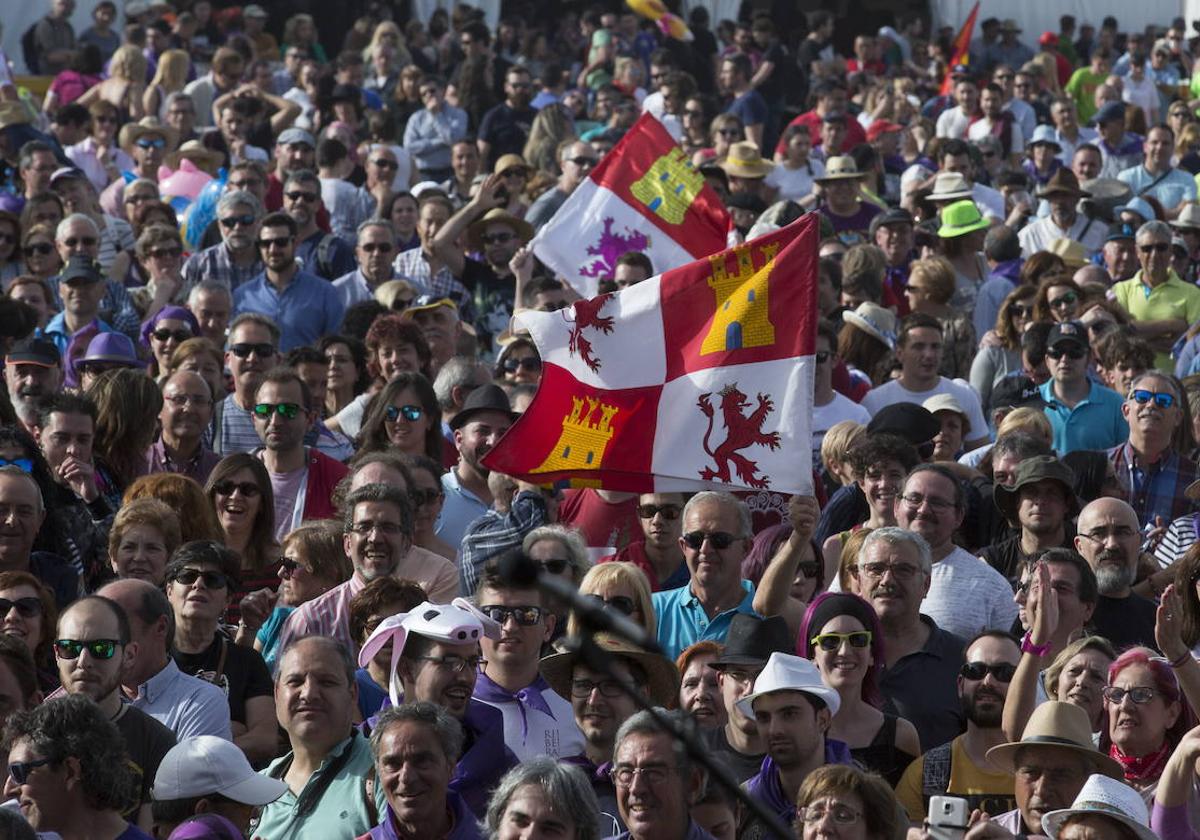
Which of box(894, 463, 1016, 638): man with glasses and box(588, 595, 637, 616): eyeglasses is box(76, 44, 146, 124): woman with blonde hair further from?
box(588, 595, 637, 616): eyeglasses

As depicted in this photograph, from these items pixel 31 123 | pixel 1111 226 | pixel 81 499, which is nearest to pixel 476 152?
pixel 31 123

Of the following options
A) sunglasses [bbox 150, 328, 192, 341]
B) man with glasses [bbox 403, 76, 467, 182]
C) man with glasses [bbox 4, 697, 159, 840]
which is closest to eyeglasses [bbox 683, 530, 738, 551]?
man with glasses [bbox 4, 697, 159, 840]

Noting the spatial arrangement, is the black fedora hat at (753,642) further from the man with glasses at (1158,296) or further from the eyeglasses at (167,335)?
the man with glasses at (1158,296)

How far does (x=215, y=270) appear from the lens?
45.0ft

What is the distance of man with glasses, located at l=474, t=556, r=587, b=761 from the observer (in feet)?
24.6

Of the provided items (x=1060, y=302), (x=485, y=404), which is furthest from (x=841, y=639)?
(x=1060, y=302)

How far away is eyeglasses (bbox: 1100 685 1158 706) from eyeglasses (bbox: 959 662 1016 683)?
417mm

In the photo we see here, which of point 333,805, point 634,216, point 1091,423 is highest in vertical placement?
point 333,805

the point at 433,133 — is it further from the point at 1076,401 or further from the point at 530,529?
the point at 530,529

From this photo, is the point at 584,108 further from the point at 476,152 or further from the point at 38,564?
the point at 38,564

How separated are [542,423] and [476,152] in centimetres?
958

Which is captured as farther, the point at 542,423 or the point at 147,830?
the point at 542,423

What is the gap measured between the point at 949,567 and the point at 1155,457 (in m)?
2.09

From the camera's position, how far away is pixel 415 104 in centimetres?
2134
